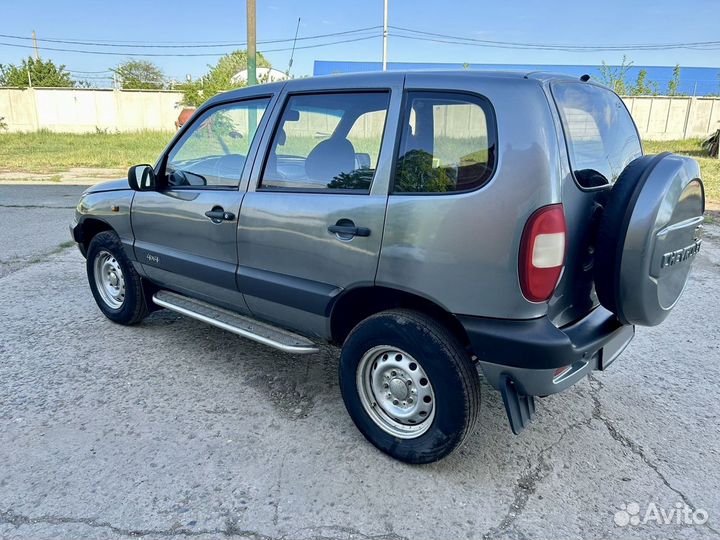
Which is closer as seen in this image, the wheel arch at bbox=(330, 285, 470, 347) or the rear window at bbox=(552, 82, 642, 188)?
the rear window at bbox=(552, 82, 642, 188)

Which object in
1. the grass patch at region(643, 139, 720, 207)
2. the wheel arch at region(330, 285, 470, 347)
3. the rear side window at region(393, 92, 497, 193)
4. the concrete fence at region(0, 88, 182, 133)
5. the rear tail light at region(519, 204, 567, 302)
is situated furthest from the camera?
the concrete fence at region(0, 88, 182, 133)

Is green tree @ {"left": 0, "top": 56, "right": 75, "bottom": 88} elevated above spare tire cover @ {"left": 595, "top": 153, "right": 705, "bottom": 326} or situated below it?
above

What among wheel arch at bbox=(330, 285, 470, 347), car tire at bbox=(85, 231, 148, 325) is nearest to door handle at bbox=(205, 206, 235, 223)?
wheel arch at bbox=(330, 285, 470, 347)

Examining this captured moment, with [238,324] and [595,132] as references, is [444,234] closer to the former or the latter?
[595,132]

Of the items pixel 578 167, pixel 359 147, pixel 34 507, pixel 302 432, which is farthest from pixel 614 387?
pixel 34 507

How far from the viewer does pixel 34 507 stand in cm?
236

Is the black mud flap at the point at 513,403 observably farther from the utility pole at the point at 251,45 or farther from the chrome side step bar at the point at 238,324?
the utility pole at the point at 251,45

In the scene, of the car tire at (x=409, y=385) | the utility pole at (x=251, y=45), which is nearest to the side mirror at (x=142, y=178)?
the car tire at (x=409, y=385)

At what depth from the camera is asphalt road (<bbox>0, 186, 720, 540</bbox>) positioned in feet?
7.59

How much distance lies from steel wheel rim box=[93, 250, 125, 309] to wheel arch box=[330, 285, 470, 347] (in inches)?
88.4

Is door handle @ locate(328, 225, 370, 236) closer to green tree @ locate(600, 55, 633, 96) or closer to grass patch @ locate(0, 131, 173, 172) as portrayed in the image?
grass patch @ locate(0, 131, 173, 172)

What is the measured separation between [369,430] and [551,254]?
1.32 metres

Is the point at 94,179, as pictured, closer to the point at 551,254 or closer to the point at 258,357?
the point at 258,357

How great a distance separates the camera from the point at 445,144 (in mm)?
2439
